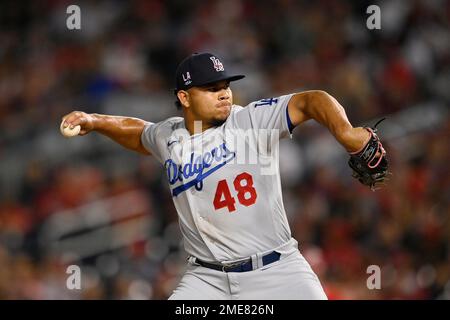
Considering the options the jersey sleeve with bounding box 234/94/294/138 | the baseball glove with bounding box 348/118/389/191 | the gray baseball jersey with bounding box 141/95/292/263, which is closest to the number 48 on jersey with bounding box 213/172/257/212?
the gray baseball jersey with bounding box 141/95/292/263

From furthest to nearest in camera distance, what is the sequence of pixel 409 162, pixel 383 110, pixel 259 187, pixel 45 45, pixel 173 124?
pixel 45 45
pixel 383 110
pixel 409 162
pixel 173 124
pixel 259 187

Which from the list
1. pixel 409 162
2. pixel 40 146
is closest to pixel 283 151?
pixel 409 162

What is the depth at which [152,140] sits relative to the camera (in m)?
3.96

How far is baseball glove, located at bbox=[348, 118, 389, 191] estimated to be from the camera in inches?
127

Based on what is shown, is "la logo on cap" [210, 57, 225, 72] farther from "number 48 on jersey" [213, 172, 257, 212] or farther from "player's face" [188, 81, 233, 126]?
"number 48 on jersey" [213, 172, 257, 212]

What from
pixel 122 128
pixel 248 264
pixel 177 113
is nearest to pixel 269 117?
pixel 248 264

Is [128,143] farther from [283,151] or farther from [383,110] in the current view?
[383,110]

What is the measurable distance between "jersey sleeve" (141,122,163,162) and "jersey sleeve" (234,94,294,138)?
466mm

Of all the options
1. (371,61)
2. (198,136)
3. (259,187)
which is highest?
(371,61)

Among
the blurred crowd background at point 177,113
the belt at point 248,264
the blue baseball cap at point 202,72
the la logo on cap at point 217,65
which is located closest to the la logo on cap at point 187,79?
the blue baseball cap at point 202,72

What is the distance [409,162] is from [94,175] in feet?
8.41

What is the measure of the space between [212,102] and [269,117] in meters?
0.33

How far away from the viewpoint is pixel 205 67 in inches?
146

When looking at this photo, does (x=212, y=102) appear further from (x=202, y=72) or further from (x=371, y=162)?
(x=371, y=162)
